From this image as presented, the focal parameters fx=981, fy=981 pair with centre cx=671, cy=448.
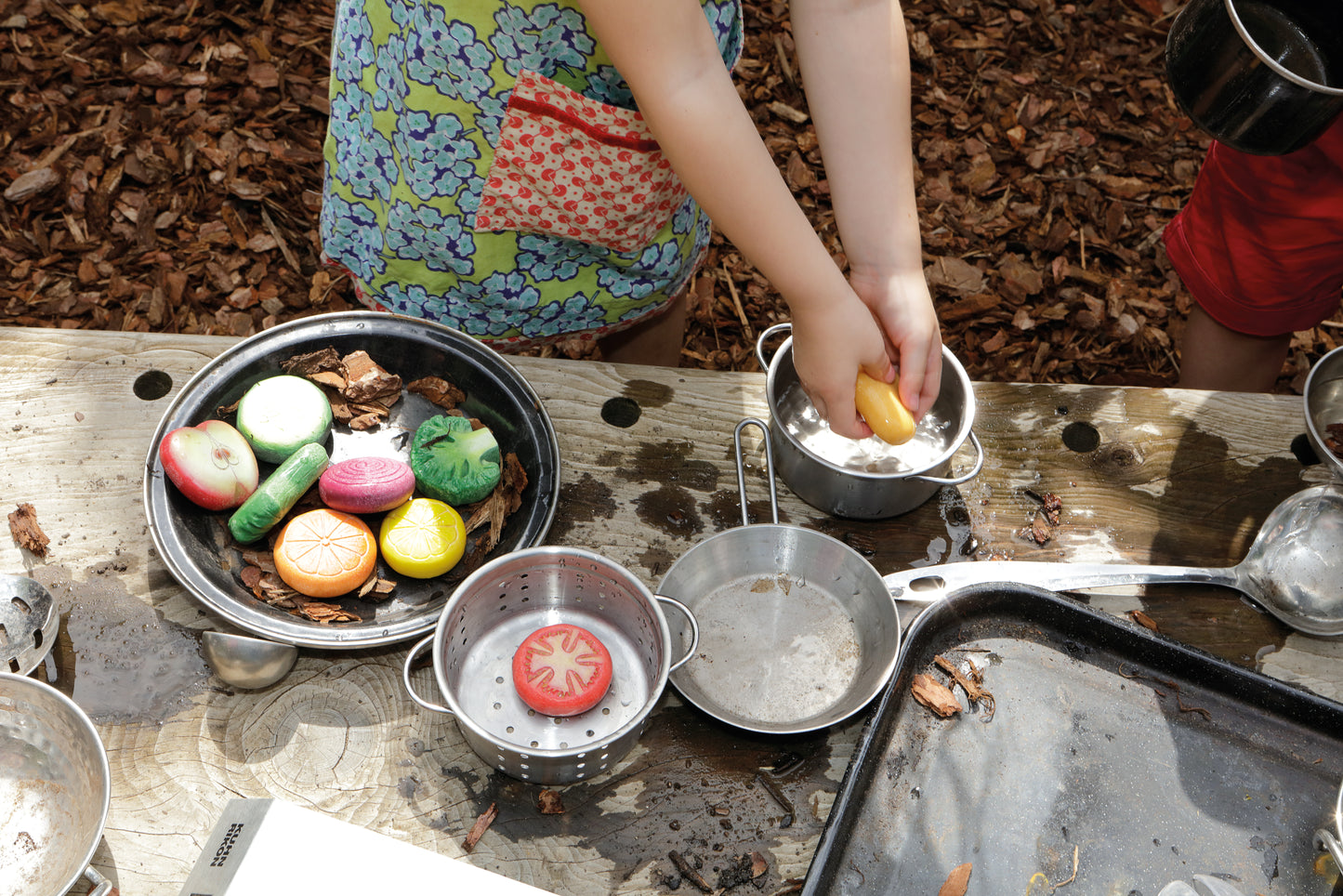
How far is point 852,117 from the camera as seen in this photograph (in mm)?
1102

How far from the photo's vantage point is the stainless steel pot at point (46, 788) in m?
0.87

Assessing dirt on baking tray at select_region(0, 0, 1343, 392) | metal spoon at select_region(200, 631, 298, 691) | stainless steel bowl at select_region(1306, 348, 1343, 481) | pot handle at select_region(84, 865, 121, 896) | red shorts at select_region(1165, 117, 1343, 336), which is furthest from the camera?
dirt on baking tray at select_region(0, 0, 1343, 392)

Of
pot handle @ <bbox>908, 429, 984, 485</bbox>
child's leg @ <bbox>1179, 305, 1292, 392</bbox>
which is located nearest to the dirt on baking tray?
Result: child's leg @ <bbox>1179, 305, 1292, 392</bbox>

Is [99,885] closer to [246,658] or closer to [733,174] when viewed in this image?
[246,658]

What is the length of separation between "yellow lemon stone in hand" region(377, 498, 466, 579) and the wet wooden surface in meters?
0.10

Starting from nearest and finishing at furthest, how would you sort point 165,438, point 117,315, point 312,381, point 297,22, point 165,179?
point 165,438 → point 312,381 → point 117,315 → point 165,179 → point 297,22

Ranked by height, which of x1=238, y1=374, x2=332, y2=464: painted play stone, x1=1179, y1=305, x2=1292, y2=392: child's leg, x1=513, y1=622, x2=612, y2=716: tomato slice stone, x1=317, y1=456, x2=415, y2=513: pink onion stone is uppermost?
x1=238, y1=374, x2=332, y2=464: painted play stone

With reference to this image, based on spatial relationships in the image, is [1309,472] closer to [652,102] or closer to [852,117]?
[852,117]

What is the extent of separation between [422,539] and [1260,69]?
997mm

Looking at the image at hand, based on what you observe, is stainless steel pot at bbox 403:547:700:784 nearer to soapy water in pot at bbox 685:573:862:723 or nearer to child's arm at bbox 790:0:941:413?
soapy water in pot at bbox 685:573:862:723

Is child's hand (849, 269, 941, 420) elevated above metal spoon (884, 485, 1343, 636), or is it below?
above

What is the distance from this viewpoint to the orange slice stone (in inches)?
40.0

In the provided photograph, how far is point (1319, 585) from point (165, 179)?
7.57ft

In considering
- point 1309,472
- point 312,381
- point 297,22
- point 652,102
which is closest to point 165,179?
point 297,22
